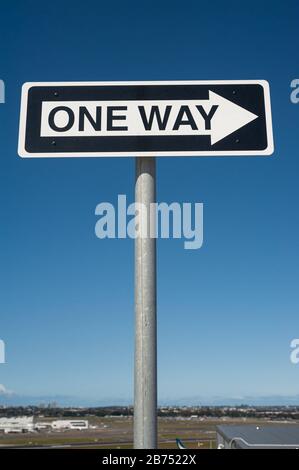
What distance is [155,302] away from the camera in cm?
168

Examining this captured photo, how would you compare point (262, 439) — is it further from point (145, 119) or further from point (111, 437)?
point (111, 437)

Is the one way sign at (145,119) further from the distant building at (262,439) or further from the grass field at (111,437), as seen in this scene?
the grass field at (111,437)

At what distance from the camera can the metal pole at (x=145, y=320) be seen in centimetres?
157

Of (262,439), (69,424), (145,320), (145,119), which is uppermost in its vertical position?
(145,119)

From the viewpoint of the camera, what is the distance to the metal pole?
157 centimetres

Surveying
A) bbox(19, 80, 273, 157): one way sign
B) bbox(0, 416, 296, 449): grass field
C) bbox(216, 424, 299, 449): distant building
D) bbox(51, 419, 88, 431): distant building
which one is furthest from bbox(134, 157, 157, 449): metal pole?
bbox(51, 419, 88, 431): distant building

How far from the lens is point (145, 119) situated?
1849 mm

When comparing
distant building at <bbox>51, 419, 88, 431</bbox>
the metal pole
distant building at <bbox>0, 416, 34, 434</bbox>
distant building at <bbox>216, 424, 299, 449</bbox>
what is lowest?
distant building at <bbox>51, 419, 88, 431</bbox>

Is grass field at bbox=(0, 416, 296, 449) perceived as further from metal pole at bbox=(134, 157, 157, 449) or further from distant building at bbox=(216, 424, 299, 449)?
metal pole at bbox=(134, 157, 157, 449)

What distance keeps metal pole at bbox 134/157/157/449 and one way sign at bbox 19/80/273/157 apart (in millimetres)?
123

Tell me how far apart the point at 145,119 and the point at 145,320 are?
776mm

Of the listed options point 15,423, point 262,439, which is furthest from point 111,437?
point 262,439
